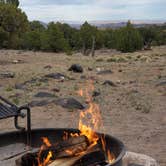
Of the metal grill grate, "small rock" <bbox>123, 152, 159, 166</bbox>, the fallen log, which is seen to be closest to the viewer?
the fallen log

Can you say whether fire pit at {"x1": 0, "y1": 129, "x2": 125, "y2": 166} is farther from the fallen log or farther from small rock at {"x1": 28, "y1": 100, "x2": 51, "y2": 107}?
small rock at {"x1": 28, "y1": 100, "x2": 51, "y2": 107}

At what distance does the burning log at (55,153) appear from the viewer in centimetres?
→ 396

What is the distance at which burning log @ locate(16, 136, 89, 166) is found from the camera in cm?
396

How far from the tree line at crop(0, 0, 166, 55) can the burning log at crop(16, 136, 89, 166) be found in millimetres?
19276

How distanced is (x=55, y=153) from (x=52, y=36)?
33.6 m

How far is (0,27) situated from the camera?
22.9 metres

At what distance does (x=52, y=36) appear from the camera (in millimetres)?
37125

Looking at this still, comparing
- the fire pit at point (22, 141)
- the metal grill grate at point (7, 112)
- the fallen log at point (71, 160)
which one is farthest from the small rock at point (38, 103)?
the fallen log at point (71, 160)

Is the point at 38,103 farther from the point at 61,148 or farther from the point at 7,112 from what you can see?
the point at 61,148

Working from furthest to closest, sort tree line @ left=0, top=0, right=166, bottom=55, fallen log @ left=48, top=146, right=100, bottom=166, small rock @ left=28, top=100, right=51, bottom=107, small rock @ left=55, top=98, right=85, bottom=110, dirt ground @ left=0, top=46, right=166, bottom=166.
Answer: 1. tree line @ left=0, top=0, right=166, bottom=55
2. small rock @ left=28, top=100, right=51, bottom=107
3. small rock @ left=55, top=98, right=85, bottom=110
4. dirt ground @ left=0, top=46, right=166, bottom=166
5. fallen log @ left=48, top=146, right=100, bottom=166

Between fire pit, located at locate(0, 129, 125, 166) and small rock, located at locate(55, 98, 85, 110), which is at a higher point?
fire pit, located at locate(0, 129, 125, 166)

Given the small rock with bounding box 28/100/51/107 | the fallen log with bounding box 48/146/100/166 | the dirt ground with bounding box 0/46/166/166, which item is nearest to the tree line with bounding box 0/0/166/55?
the dirt ground with bounding box 0/46/166/166

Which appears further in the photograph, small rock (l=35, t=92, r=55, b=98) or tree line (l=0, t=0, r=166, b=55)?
tree line (l=0, t=0, r=166, b=55)

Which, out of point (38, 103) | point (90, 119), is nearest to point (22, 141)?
point (90, 119)
